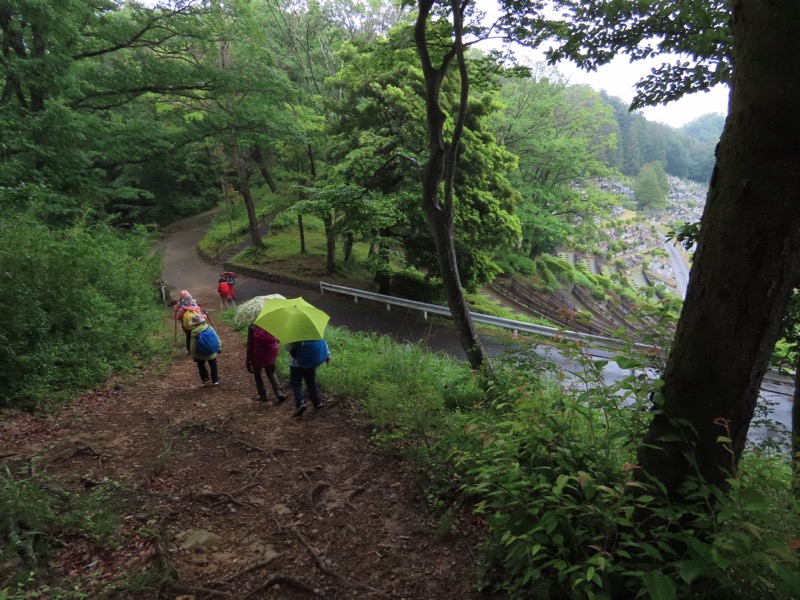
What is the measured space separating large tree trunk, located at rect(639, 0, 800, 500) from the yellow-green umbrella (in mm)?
3786

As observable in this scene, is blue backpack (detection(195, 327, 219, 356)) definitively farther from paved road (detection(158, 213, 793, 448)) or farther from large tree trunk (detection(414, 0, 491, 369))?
paved road (detection(158, 213, 793, 448))

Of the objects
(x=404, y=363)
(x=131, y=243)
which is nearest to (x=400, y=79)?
(x=131, y=243)

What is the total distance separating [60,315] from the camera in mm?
6527

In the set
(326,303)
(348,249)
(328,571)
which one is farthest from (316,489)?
(348,249)

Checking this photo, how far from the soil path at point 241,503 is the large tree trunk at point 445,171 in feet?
6.61

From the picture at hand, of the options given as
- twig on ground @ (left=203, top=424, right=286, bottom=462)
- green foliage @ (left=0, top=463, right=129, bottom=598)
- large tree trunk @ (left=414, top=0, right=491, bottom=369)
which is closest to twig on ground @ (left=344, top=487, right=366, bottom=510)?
twig on ground @ (left=203, top=424, right=286, bottom=462)

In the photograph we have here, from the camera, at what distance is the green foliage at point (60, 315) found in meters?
5.44

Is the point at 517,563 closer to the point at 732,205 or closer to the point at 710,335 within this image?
the point at 710,335

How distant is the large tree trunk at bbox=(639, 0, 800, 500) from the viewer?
1.58 metres

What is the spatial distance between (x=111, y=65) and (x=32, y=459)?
1321 centimetres

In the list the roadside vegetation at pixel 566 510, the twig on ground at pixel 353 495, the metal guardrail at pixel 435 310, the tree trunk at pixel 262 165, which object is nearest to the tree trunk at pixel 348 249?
the metal guardrail at pixel 435 310

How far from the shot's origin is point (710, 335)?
187 centimetres

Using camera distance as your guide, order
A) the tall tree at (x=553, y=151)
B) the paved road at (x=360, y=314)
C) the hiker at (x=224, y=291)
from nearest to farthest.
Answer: the paved road at (x=360, y=314), the hiker at (x=224, y=291), the tall tree at (x=553, y=151)

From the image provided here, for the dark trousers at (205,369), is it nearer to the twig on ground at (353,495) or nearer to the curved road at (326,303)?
the twig on ground at (353,495)
